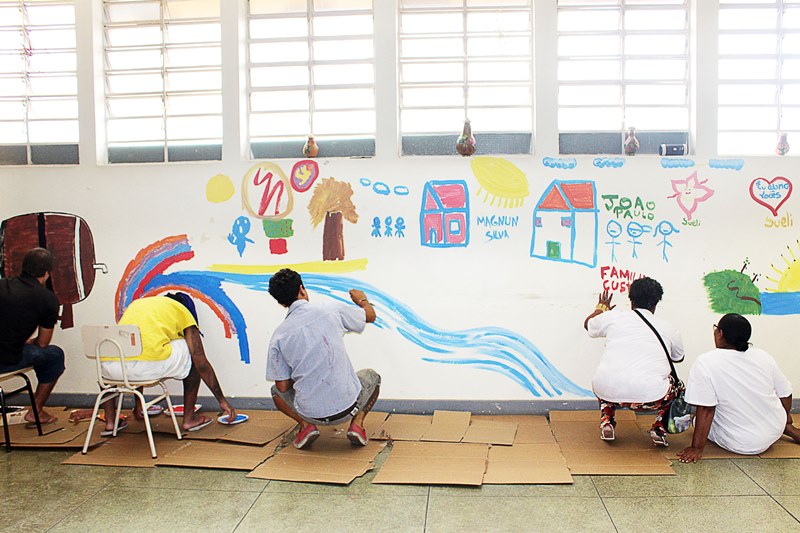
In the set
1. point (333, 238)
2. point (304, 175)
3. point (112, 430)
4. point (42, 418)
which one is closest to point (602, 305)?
point (333, 238)

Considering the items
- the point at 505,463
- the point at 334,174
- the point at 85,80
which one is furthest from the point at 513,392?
the point at 85,80

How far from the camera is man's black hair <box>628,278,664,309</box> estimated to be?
3.94 metres

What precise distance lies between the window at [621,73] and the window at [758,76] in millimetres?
298

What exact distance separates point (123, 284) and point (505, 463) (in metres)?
3.19

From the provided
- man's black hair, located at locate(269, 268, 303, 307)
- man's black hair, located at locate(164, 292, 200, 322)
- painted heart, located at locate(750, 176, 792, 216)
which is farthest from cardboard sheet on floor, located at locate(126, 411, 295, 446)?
painted heart, located at locate(750, 176, 792, 216)

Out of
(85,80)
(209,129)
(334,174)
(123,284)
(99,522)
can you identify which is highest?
(85,80)

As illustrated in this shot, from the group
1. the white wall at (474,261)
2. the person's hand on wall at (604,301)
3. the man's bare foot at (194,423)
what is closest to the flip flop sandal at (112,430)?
the man's bare foot at (194,423)

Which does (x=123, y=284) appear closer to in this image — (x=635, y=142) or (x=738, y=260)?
(x=635, y=142)

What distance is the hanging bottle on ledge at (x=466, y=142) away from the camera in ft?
14.9

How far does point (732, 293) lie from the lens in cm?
450

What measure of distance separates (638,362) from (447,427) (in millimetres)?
1291

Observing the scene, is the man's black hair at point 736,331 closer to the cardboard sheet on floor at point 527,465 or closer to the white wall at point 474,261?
the white wall at point 474,261

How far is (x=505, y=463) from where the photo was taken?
3.55m

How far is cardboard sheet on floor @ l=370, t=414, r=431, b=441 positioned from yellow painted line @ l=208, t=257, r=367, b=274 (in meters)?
1.12
